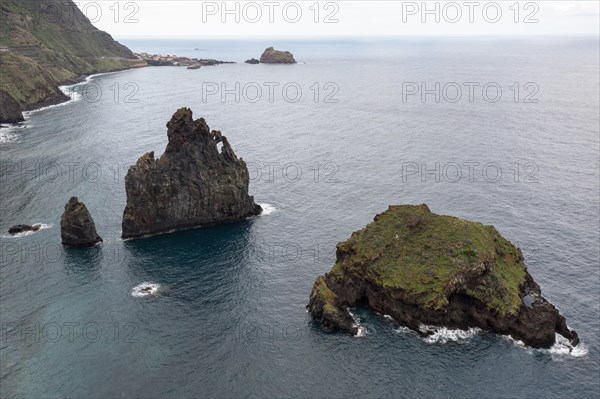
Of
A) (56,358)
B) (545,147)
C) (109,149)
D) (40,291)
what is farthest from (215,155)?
(545,147)

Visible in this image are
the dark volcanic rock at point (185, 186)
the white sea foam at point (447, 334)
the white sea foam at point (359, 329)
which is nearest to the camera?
the white sea foam at point (447, 334)

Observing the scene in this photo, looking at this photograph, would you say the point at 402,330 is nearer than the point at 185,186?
Yes

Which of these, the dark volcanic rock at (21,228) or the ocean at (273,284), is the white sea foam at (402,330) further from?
the dark volcanic rock at (21,228)

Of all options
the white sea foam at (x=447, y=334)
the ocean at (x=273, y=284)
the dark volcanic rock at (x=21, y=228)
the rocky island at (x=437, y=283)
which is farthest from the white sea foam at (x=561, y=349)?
the dark volcanic rock at (x=21, y=228)

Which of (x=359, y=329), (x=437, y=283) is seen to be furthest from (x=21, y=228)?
(x=437, y=283)

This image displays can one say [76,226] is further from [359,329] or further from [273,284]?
[359,329]
